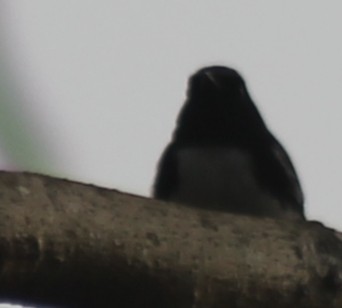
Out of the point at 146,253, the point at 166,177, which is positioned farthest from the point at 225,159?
the point at 146,253

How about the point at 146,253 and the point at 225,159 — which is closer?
the point at 146,253

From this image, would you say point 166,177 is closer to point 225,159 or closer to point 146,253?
point 225,159

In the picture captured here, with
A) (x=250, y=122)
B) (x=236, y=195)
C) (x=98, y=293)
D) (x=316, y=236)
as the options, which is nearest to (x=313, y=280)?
(x=316, y=236)

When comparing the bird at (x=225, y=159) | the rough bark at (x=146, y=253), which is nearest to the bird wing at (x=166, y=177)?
the bird at (x=225, y=159)

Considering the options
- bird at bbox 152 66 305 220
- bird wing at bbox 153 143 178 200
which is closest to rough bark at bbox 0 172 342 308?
bird at bbox 152 66 305 220

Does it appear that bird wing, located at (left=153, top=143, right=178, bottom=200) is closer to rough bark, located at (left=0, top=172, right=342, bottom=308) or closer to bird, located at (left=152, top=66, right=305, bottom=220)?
bird, located at (left=152, top=66, right=305, bottom=220)

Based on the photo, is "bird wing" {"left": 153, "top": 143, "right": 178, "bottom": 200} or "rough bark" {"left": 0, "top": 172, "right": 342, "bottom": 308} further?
"bird wing" {"left": 153, "top": 143, "right": 178, "bottom": 200}
